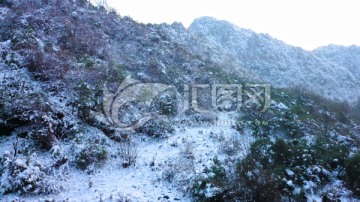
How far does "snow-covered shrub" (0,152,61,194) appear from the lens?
555 centimetres

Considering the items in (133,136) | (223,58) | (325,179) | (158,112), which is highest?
(223,58)

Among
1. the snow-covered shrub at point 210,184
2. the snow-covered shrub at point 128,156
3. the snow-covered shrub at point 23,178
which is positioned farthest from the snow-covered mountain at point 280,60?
the snow-covered shrub at point 23,178

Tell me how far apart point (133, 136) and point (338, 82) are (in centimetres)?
2793

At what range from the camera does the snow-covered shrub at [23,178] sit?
555 centimetres

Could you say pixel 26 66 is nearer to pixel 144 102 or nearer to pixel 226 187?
pixel 144 102

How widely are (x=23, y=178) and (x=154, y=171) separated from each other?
3362 mm

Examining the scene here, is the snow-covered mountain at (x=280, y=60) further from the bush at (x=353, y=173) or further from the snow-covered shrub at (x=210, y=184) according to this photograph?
the snow-covered shrub at (x=210, y=184)

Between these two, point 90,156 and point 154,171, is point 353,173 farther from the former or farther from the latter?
point 90,156

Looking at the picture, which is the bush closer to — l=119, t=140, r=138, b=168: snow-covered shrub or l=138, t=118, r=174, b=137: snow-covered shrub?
l=119, t=140, r=138, b=168: snow-covered shrub

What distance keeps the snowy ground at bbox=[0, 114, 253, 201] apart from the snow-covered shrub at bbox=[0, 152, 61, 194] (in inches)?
6.4

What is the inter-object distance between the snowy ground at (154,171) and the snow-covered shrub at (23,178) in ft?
0.54

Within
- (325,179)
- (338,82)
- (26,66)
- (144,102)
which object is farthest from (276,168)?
(338,82)

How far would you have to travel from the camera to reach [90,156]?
730cm

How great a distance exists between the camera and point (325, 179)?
690 centimetres
